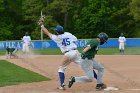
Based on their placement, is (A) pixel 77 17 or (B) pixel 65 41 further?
(A) pixel 77 17

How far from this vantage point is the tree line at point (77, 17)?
64.1m

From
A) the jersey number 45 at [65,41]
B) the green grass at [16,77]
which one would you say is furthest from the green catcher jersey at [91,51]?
the green grass at [16,77]

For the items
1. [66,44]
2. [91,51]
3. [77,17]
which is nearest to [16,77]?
[66,44]

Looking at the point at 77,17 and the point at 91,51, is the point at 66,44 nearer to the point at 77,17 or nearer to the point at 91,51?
the point at 91,51

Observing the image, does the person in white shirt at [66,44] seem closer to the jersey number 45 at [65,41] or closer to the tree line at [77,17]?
the jersey number 45 at [65,41]

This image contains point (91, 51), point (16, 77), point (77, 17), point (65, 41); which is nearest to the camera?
point (91, 51)

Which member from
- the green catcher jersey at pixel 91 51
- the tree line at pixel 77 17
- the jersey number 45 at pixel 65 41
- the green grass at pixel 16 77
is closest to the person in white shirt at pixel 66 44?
the jersey number 45 at pixel 65 41

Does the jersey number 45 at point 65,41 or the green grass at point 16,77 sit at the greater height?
the jersey number 45 at point 65,41

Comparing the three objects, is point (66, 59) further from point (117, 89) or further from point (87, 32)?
point (87, 32)

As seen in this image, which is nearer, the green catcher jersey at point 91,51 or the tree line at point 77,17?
the green catcher jersey at point 91,51

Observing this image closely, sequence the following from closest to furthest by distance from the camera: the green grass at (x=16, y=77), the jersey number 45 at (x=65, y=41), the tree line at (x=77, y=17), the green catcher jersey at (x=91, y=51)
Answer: the green catcher jersey at (x=91, y=51), the jersey number 45 at (x=65, y=41), the green grass at (x=16, y=77), the tree line at (x=77, y=17)

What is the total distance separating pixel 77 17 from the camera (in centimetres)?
6581

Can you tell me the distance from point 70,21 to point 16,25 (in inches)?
335

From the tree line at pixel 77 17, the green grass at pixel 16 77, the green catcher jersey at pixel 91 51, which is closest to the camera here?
the green catcher jersey at pixel 91 51
